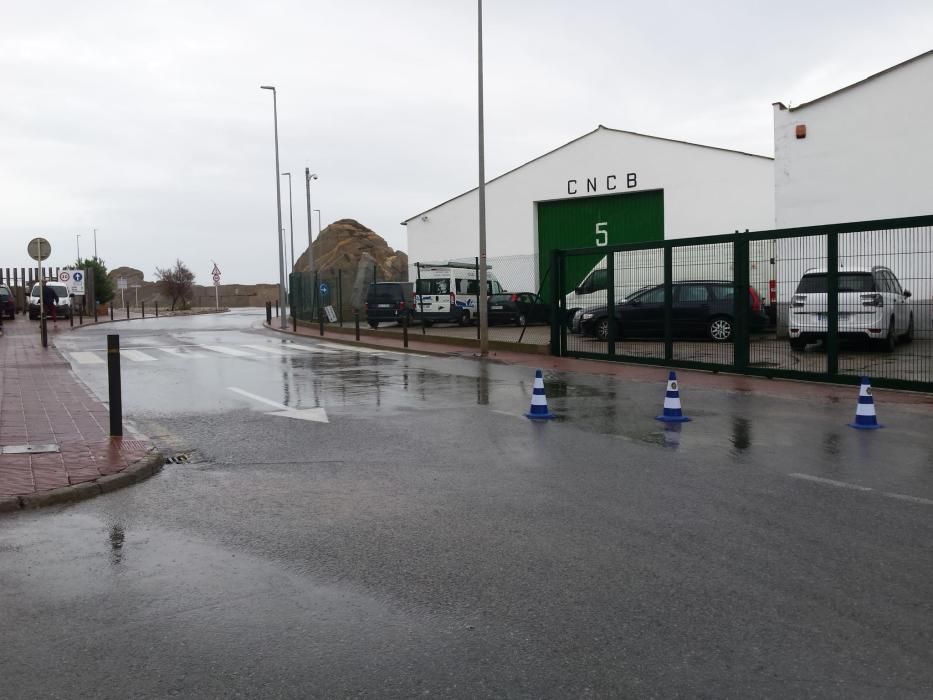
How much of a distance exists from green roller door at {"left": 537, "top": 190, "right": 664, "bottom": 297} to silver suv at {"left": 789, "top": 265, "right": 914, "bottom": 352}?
68.1 feet

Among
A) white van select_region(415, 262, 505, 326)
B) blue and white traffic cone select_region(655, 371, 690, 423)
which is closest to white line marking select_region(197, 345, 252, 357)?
white van select_region(415, 262, 505, 326)

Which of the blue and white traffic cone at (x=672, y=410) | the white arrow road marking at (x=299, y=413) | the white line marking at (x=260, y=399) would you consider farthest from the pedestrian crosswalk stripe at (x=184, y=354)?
the blue and white traffic cone at (x=672, y=410)

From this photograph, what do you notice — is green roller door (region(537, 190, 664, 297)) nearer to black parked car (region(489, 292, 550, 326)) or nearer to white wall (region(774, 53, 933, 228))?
black parked car (region(489, 292, 550, 326))

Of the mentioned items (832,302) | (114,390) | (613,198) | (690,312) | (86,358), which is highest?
(613,198)

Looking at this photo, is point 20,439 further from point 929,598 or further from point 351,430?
point 929,598

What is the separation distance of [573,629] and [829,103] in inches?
945

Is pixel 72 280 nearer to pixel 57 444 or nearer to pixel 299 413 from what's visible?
pixel 299 413

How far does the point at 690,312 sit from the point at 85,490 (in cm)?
1210

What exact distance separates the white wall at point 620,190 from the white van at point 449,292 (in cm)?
926

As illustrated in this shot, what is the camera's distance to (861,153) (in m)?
23.9

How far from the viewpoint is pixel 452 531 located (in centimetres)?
562

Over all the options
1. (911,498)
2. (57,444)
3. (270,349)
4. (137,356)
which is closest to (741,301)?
(911,498)

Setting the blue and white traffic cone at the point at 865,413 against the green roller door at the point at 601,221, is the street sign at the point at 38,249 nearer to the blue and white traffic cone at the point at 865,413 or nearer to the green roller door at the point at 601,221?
the green roller door at the point at 601,221

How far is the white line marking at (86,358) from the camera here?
63.2 ft
